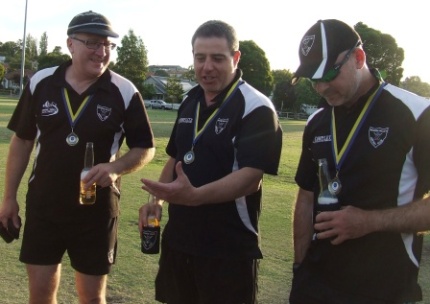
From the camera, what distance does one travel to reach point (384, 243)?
10.4 ft

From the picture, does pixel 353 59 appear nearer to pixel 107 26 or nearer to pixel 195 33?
pixel 195 33

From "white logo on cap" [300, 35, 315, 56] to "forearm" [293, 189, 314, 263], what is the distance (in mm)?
924

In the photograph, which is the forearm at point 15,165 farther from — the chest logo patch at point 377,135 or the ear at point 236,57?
the chest logo patch at point 377,135

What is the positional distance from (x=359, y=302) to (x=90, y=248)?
221cm

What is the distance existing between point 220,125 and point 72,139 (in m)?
1.24

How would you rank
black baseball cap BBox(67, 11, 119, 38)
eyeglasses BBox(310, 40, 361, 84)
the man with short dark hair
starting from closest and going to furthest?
eyeglasses BBox(310, 40, 361, 84) < the man with short dark hair < black baseball cap BBox(67, 11, 119, 38)

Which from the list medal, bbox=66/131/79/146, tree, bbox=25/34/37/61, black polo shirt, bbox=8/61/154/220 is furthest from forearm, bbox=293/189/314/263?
tree, bbox=25/34/37/61

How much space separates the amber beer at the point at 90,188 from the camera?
4176mm

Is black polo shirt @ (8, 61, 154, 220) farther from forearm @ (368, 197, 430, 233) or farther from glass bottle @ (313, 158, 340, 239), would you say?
forearm @ (368, 197, 430, 233)

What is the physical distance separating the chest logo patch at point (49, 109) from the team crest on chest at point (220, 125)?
1.37 m

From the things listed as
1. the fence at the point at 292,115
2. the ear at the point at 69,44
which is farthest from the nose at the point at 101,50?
the fence at the point at 292,115

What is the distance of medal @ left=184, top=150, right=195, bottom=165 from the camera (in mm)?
3985

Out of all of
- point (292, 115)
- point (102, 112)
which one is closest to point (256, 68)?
point (292, 115)

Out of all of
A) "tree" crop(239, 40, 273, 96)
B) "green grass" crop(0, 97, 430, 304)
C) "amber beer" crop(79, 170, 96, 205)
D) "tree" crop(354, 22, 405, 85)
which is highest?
"tree" crop(354, 22, 405, 85)
